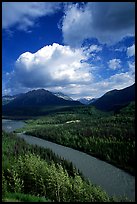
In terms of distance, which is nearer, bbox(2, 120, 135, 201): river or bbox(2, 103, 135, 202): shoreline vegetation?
bbox(2, 103, 135, 202): shoreline vegetation

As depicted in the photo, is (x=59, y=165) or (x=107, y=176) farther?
(x=59, y=165)

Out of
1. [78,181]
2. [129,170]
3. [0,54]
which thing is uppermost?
[0,54]

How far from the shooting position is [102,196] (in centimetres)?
2494

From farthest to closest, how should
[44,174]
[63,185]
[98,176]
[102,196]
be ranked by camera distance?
[98,176] < [44,174] < [63,185] < [102,196]

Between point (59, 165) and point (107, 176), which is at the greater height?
point (59, 165)

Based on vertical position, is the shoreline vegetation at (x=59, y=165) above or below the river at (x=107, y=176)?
above

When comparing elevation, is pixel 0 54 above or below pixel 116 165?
above

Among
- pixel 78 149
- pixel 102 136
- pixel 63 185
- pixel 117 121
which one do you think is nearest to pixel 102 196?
pixel 63 185

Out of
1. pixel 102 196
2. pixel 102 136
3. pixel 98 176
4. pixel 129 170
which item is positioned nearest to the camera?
pixel 102 196

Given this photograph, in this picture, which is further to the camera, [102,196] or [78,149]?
[78,149]

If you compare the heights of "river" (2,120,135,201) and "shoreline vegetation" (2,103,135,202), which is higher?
"shoreline vegetation" (2,103,135,202)

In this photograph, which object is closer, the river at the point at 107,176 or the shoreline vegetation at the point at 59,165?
the shoreline vegetation at the point at 59,165

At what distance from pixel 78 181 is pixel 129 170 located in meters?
19.6

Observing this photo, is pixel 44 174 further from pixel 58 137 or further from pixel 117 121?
pixel 117 121
